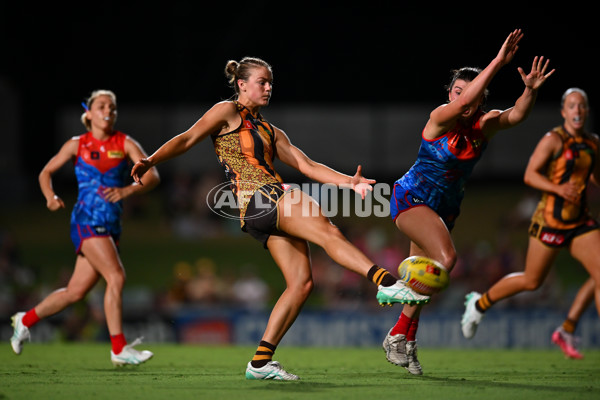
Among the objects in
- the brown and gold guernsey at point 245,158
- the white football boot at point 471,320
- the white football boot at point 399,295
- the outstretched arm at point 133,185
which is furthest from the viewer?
the white football boot at point 471,320

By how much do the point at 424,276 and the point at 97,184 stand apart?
10.9ft

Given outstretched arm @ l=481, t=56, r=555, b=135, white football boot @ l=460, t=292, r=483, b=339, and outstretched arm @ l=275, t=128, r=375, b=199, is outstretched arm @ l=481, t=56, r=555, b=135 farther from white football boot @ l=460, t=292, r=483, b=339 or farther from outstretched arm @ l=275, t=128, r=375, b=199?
white football boot @ l=460, t=292, r=483, b=339

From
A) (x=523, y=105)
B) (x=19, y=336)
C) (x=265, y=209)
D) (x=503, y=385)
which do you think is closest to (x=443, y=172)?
(x=523, y=105)

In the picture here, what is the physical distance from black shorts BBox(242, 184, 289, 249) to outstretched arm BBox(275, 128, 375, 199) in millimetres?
340

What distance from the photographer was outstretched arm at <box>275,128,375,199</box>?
17.1 feet

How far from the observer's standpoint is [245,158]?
5.43 m

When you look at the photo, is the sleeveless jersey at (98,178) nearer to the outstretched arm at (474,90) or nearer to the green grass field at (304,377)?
the green grass field at (304,377)

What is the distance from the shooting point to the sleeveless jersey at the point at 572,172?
6699 mm

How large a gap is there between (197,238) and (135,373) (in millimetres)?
10735

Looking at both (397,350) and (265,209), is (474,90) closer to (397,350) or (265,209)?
(265,209)

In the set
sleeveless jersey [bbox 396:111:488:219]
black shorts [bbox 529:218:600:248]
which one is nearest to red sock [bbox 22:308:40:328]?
sleeveless jersey [bbox 396:111:488:219]

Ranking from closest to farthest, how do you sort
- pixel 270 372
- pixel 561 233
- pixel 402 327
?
pixel 270 372, pixel 402 327, pixel 561 233

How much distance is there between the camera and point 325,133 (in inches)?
786

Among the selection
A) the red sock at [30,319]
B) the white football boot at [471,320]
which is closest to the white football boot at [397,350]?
the white football boot at [471,320]
